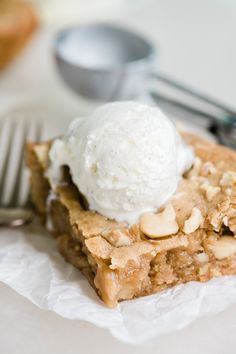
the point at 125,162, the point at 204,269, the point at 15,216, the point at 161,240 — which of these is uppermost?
the point at 125,162

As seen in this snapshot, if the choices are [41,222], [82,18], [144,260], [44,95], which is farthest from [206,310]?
[82,18]

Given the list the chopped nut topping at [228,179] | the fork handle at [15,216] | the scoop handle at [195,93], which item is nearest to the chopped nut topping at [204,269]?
the chopped nut topping at [228,179]

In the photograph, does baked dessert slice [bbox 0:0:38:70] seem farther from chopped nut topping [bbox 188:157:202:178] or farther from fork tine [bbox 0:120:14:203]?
chopped nut topping [bbox 188:157:202:178]

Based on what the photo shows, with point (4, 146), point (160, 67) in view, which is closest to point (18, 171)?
point (4, 146)

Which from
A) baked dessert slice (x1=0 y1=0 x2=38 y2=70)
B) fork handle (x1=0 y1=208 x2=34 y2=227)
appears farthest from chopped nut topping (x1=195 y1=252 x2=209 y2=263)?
baked dessert slice (x1=0 y1=0 x2=38 y2=70)

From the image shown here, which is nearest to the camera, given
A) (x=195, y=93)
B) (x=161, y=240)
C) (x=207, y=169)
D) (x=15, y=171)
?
(x=161, y=240)

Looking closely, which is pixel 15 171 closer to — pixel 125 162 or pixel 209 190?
pixel 125 162

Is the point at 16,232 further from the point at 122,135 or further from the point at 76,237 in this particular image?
the point at 122,135
